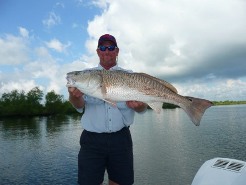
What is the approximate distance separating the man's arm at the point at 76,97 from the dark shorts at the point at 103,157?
0.50m

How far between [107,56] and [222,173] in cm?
268

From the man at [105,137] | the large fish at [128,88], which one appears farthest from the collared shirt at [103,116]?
the large fish at [128,88]

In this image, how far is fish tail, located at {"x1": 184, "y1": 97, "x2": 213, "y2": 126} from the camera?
14.5ft

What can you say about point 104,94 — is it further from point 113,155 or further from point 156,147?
point 156,147

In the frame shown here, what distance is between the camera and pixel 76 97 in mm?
4570

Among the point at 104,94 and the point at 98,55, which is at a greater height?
the point at 98,55

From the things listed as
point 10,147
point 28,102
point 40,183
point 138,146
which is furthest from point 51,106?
point 40,183

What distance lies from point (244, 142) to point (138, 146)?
35.3 feet

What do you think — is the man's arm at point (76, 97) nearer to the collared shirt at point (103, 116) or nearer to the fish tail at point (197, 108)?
the collared shirt at point (103, 116)

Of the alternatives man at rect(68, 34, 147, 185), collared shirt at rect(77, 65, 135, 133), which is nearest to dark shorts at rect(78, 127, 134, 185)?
man at rect(68, 34, 147, 185)

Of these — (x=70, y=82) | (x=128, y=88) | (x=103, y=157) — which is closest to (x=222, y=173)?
(x=103, y=157)

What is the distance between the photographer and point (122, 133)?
16.2ft

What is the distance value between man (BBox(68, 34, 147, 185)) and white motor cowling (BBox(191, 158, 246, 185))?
123 centimetres

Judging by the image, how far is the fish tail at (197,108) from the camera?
4.43 metres
